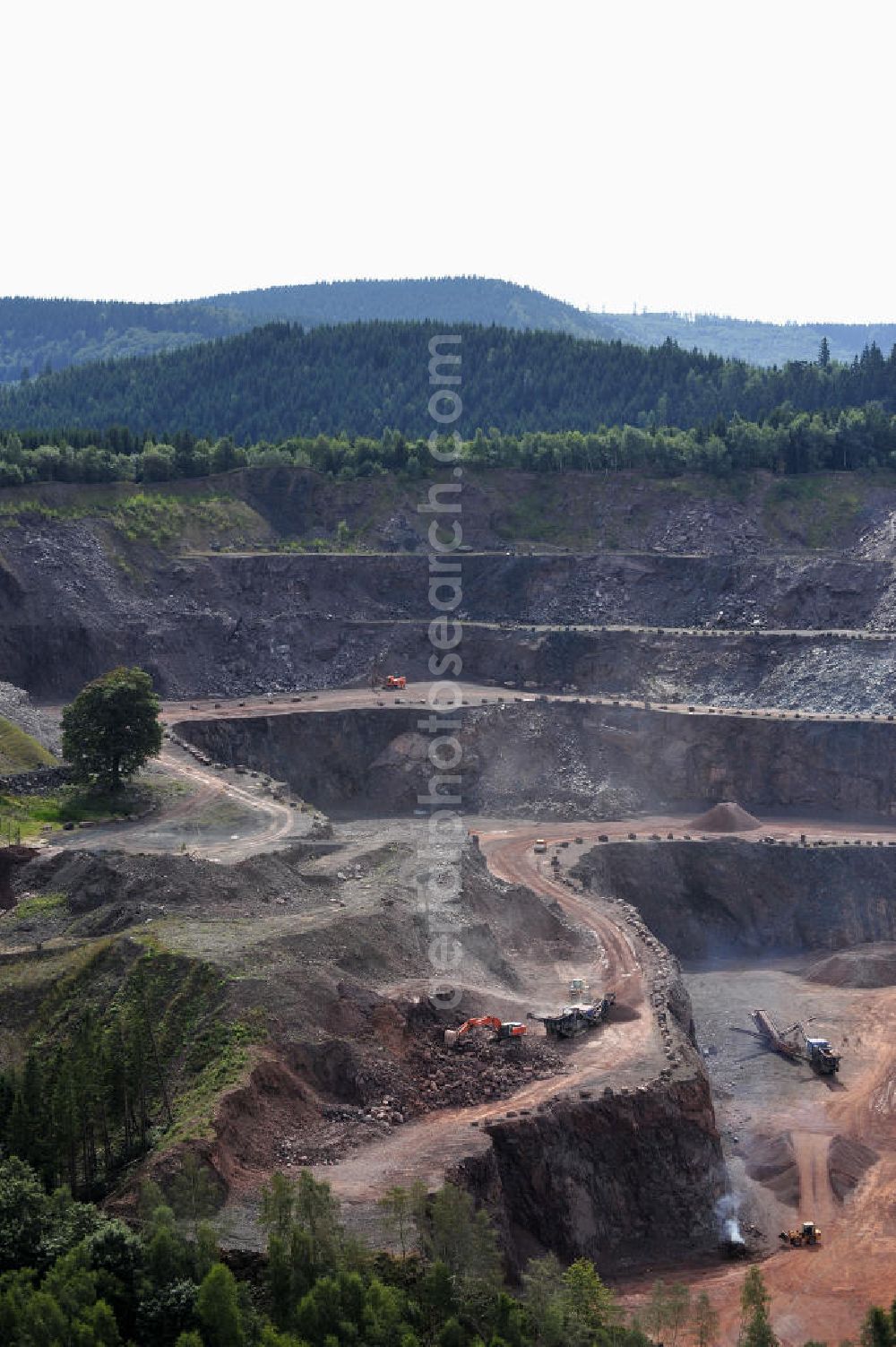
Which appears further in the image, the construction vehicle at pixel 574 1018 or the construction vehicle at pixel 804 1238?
the construction vehicle at pixel 574 1018

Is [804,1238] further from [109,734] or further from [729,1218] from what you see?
[109,734]

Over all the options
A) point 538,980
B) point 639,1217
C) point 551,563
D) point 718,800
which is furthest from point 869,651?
point 639,1217

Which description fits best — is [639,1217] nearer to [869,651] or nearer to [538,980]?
[538,980]

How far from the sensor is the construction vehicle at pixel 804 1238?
200 ft

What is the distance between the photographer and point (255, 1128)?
53.7 metres

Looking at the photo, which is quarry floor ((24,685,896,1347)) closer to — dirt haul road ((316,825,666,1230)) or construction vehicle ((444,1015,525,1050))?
dirt haul road ((316,825,666,1230))

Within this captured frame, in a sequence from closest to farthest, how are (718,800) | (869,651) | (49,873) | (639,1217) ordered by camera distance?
(639,1217)
(49,873)
(718,800)
(869,651)

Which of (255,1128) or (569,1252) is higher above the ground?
(255,1128)

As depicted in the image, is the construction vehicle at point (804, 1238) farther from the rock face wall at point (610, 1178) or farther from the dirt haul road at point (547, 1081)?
the dirt haul road at point (547, 1081)

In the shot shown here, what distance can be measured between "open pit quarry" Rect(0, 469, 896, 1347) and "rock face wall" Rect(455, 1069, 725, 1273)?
125mm

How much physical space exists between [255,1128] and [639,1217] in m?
15.6

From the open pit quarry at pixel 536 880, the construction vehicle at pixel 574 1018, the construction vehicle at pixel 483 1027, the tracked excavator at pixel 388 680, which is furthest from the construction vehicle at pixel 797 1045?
the tracked excavator at pixel 388 680

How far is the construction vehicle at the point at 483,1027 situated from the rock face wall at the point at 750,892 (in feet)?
94.8

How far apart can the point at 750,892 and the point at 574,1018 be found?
3332 cm
